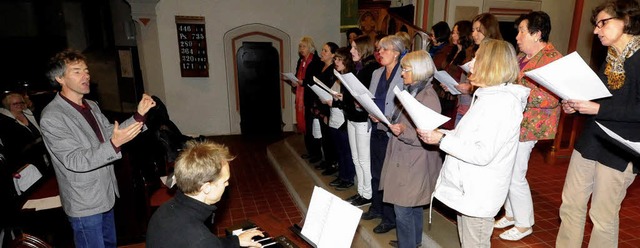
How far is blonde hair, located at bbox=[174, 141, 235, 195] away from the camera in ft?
5.07

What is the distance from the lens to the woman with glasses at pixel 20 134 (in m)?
A: 3.44

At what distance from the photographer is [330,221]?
→ 1.65 meters

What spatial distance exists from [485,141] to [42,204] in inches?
134

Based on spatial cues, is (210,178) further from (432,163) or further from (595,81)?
(595,81)

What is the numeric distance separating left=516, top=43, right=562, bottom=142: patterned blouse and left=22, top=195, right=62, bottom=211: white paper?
143 inches

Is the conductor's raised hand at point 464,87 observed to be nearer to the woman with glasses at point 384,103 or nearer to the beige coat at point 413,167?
the woman with glasses at point 384,103

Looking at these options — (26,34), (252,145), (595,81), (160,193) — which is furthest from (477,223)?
(26,34)

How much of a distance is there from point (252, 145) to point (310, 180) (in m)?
2.56

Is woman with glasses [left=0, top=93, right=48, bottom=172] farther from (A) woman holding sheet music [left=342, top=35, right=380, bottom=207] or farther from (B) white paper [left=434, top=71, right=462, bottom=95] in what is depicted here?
(B) white paper [left=434, top=71, right=462, bottom=95]

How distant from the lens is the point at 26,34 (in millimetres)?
6473

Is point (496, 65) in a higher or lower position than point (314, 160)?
higher

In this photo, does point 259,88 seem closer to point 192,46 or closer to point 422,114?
point 192,46

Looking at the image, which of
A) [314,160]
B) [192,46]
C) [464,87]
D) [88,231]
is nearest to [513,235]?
[464,87]

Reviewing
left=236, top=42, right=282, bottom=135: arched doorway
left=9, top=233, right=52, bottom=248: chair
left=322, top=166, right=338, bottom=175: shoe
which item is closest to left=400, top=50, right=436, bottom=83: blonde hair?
left=9, top=233, right=52, bottom=248: chair
